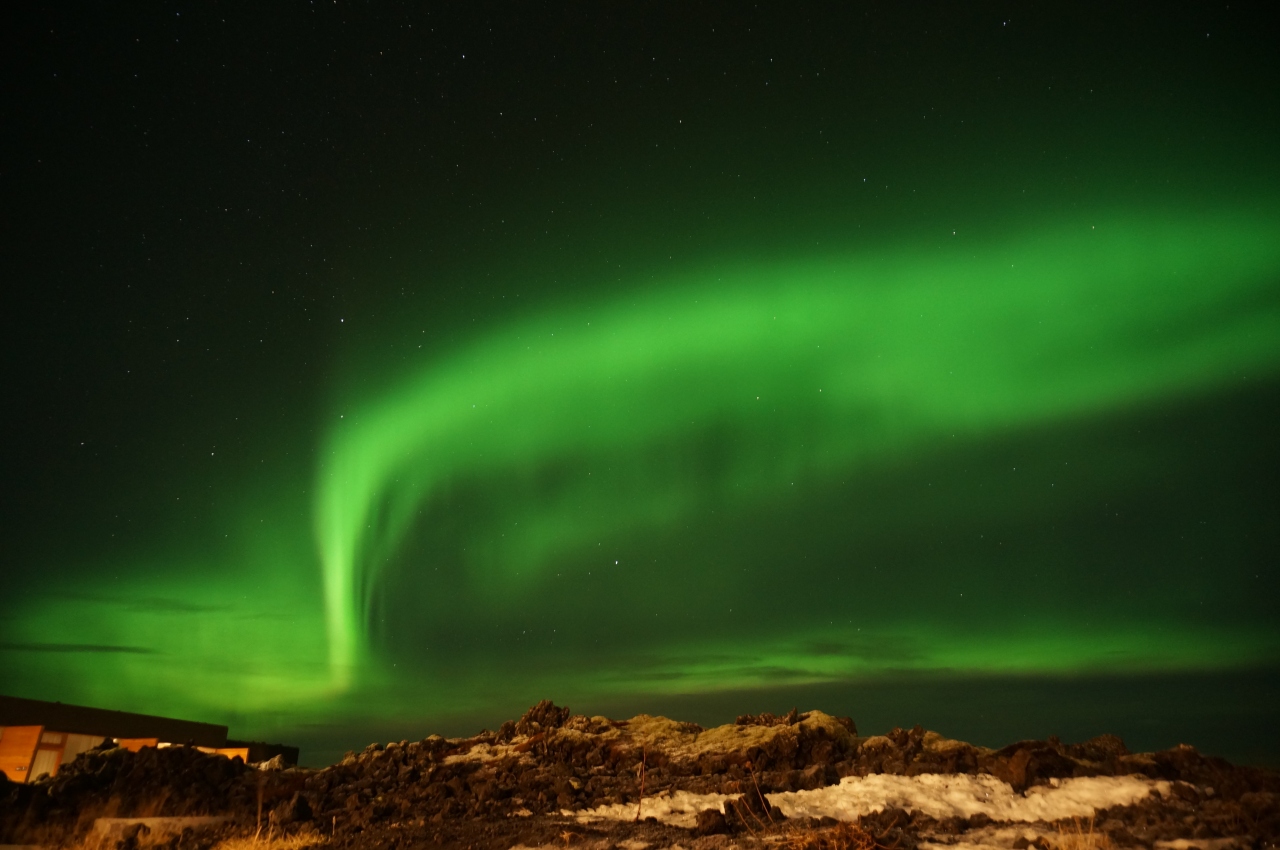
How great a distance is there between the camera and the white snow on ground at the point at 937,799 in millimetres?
15266

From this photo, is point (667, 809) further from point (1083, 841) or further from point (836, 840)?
point (1083, 841)

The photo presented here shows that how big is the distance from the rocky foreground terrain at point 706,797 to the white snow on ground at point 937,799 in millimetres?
52

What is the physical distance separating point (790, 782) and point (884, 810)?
311cm

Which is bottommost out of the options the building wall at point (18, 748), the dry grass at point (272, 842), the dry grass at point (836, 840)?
the dry grass at point (272, 842)

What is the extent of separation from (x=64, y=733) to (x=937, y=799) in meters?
38.1

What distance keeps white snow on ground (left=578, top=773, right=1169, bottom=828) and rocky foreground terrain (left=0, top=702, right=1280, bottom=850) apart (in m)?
0.05

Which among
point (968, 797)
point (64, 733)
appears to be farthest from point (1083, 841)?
point (64, 733)

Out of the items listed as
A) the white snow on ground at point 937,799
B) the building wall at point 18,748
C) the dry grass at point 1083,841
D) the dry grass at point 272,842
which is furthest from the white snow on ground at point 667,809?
the building wall at point 18,748

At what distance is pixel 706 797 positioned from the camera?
17266 mm

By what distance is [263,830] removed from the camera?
15234 mm

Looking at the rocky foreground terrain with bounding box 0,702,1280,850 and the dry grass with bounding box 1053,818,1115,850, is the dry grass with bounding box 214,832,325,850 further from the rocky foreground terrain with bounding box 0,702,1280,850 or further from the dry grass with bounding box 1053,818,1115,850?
the dry grass with bounding box 1053,818,1115,850

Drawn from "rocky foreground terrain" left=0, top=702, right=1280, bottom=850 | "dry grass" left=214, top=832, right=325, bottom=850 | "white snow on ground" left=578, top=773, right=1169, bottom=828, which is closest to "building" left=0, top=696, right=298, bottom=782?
"rocky foreground terrain" left=0, top=702, right=1280, bottom=850

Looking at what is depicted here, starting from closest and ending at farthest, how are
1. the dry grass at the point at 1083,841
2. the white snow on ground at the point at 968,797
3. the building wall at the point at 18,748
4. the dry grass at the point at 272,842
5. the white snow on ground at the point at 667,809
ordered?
the dry grass at the point at 1083,841 → the dry grass at the point at 272,842 → the white snow on ground at the point at 968,797 → the white snow on ground at the point at 667,809 → the building wall at the point at 18,748

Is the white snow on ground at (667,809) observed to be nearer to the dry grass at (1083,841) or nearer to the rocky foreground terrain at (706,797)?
the rocky foreground terrain at (706,797)
